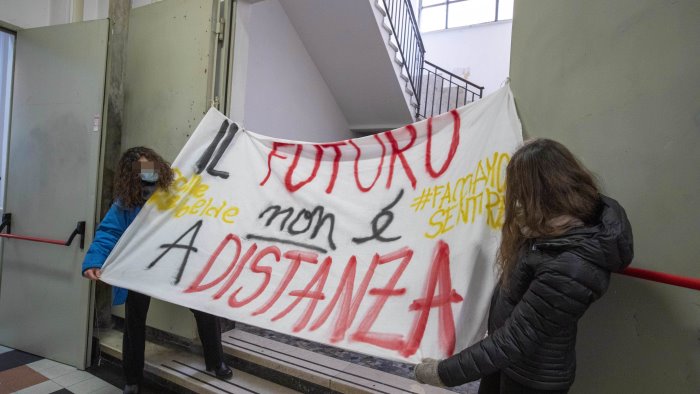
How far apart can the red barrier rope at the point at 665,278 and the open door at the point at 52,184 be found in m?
2.54

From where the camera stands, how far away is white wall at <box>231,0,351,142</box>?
3.35m

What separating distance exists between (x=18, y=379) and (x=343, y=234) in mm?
2141

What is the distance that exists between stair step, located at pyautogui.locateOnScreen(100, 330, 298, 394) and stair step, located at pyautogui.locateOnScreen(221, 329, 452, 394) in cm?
9

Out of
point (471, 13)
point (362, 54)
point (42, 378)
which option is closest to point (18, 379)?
point (42, 378)

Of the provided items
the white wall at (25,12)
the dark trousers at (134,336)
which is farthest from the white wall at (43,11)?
the dark trousers at (134,336)

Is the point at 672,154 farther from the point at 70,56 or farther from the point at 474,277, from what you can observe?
the point at 70,56

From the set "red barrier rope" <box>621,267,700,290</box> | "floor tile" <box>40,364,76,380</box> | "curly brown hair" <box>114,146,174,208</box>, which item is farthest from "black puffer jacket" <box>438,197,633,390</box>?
"floor tile" <box>40,364,76,380</box>

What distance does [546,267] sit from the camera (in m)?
0.80

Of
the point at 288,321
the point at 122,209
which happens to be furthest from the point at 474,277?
the point at 122,209

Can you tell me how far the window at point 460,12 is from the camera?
23.3 ft

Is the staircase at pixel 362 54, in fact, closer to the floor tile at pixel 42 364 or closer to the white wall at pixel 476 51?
the white wall at pixel 476 51

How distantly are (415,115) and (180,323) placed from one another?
12.0ft

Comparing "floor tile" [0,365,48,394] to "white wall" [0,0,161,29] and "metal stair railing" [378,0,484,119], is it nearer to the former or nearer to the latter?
"white wall" [0,0,161,29]

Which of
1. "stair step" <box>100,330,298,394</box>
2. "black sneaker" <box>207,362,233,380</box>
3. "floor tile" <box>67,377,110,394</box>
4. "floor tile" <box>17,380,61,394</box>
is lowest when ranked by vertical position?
"floor tile" <box>17,380,61,394</box>
